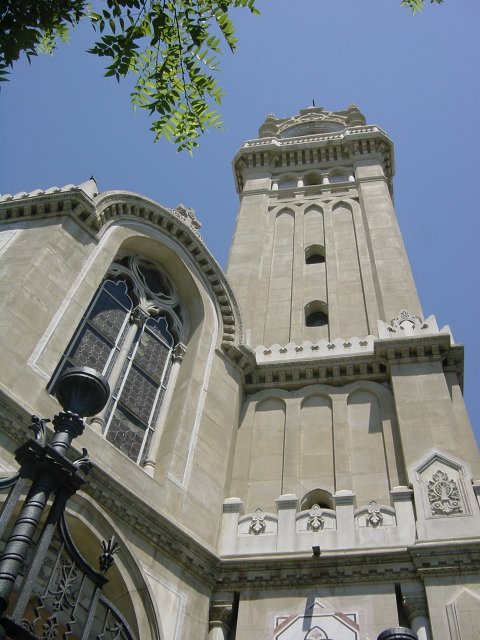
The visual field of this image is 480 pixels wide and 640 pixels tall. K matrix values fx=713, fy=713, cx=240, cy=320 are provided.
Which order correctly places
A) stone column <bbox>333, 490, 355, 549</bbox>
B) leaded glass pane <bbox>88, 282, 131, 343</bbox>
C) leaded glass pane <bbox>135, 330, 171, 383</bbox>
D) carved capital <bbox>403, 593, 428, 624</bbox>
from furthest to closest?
leaded glass pane <bbox>135, 330, 171, 383</bbox>, leaded glass pane <bbox>88, 282, 131, 343</bbox>, stone column <bbox>333, 490, 355, 549</bbox>, carved capital <bbox>403, 593, 428, 624</bbox>

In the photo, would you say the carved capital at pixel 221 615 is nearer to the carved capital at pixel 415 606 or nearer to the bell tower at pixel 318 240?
the carved capital at pixel 415 606

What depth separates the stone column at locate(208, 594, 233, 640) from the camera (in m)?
11.3

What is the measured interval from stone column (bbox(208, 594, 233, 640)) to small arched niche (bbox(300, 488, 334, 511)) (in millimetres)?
3047

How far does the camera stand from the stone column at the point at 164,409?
1311 centimetres

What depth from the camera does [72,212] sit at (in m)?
14.5

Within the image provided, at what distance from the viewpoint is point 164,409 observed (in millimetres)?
14555

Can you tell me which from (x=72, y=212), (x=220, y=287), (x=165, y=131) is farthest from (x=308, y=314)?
(x=165, y=131)

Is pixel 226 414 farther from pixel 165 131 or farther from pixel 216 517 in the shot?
pixel 165 131

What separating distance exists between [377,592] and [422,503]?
198cm

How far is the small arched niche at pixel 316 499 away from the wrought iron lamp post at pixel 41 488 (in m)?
8.12

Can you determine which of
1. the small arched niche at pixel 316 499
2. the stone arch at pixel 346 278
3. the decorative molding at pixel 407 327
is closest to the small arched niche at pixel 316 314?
the stone arch at pixel 346 278

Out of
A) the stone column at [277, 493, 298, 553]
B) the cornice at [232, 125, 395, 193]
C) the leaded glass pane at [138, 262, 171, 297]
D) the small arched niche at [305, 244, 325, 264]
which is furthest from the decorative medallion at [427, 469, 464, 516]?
the cornice at [232, 125, 395, 193]

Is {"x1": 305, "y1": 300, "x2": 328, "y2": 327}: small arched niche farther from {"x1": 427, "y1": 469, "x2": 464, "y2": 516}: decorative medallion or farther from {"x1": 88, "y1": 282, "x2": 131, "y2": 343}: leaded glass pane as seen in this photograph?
{"x1": 427, "y1": 469, "x2": 464, "y2": 516}: decorative medallion

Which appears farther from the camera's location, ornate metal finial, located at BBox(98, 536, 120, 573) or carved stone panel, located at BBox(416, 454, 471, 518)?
carved stone panel, located at BBox(416, 454, 471, 518)
